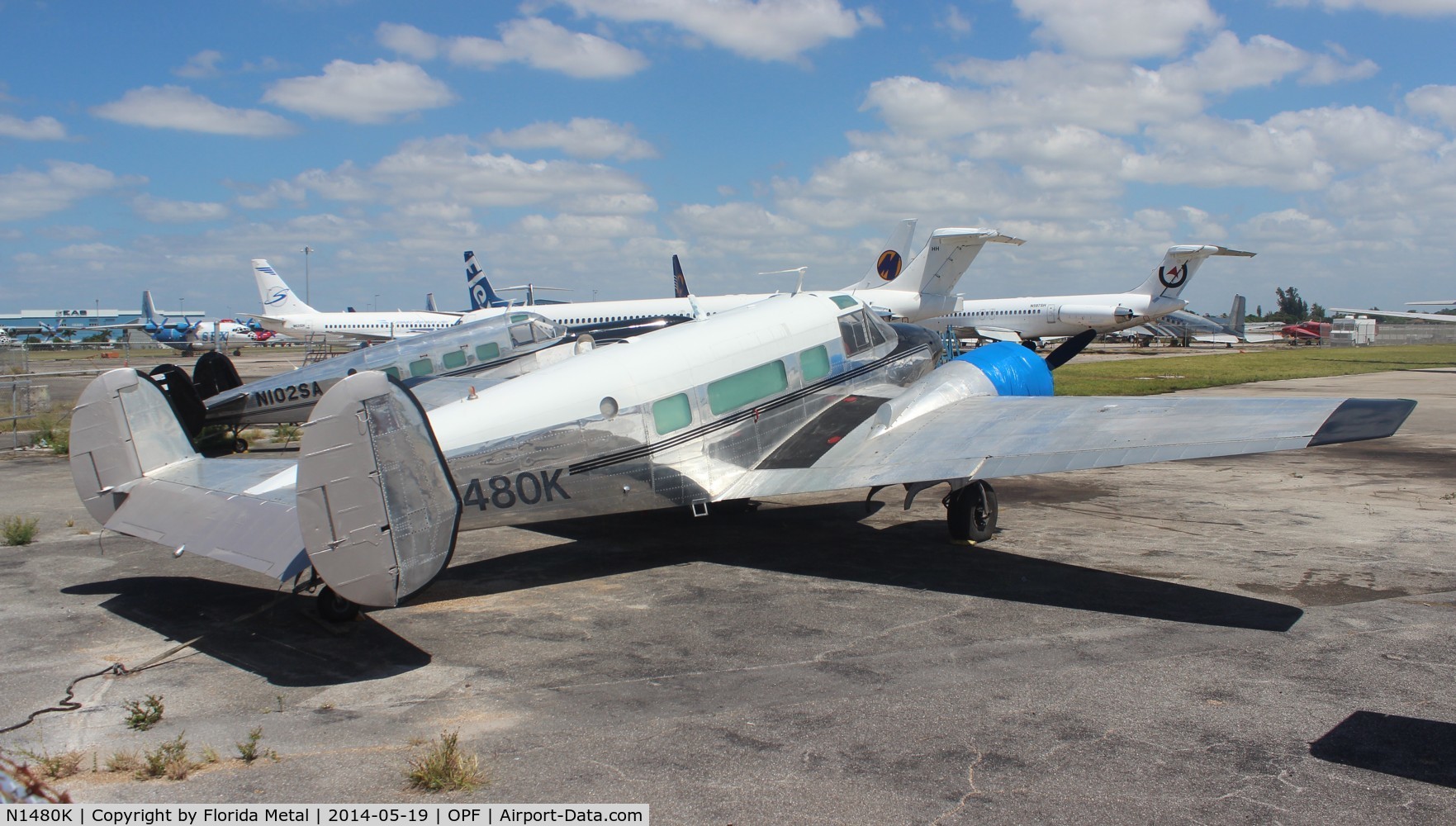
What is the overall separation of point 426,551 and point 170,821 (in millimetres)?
2212

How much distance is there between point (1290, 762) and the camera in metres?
5.07

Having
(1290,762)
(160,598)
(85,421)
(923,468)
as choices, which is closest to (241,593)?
(160,598)

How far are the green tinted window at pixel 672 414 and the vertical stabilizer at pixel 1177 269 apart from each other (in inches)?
1774

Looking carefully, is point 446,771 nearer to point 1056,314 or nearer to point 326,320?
point 1056,314

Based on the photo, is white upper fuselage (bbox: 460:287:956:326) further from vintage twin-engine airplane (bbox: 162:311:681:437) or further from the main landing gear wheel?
the main landing gear wheel

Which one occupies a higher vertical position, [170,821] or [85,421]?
[85,421]

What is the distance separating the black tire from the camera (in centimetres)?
749

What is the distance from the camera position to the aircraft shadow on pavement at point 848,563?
809 centimetres

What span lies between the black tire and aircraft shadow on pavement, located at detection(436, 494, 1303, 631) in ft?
3.62

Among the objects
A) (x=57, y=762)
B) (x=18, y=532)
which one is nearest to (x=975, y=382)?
(x=57, y=762)

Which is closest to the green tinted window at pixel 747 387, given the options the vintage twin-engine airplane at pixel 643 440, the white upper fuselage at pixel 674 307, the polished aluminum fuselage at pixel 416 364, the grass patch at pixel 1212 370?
the vintage twin-engine airplane at pixel 643 440

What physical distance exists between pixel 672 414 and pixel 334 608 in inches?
138

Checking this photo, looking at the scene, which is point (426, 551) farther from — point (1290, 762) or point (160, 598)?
→ point (1290, 762)

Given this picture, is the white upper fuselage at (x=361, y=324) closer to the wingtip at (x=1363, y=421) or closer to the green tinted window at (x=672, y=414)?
the green tinted window at (x=672, y=414)
